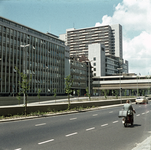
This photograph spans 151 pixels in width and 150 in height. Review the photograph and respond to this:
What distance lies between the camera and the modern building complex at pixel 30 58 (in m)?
68.5

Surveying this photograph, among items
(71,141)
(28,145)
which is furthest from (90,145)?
(28,145)

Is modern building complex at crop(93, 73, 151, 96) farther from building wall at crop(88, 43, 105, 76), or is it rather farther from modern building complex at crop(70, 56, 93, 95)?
modern building complex at crop(70, 56, 93, 95)

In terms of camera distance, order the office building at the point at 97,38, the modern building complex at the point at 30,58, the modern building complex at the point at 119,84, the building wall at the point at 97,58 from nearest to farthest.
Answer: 1. the modern building complex at the point at 30,58
2. the modern building complex at the point at 119,84
3. the building wall at the point at 97,58
4. the office building at the point at 97,38

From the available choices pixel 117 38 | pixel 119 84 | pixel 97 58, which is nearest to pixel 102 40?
pixel 117 38

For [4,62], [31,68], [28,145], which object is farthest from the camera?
[31,68]

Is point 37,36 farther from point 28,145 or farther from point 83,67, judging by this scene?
point 28,145

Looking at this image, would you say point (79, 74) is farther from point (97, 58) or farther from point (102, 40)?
point (102, 40)

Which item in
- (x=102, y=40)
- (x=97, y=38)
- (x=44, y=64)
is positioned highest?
(x=97, y=38)

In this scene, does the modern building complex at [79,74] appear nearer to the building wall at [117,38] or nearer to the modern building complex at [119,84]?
the modern building complex at [119,84]

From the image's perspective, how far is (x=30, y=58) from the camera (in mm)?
79562

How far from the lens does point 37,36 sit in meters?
83.1

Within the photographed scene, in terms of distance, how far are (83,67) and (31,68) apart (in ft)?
129

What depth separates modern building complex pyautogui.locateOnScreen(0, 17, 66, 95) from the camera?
225 ft

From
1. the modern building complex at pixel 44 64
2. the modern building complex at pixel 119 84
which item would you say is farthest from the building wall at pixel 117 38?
the modern building complex at pixel 119 84
